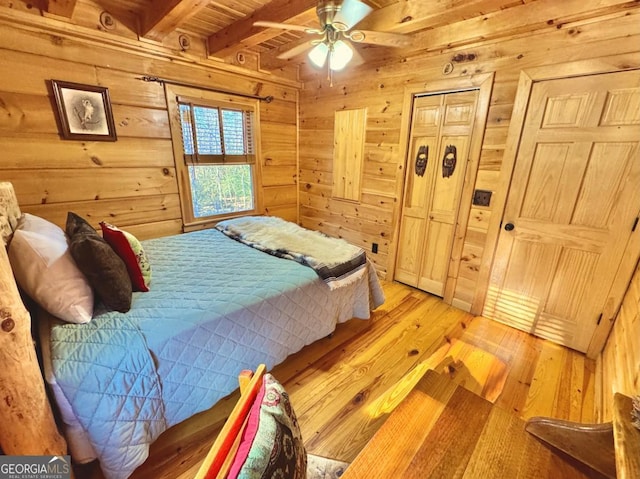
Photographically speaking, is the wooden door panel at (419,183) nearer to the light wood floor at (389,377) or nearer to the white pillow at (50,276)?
the light wood floor at (389,377)

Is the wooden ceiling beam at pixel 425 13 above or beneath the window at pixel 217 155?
above

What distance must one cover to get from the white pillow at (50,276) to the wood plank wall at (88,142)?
4.22ft

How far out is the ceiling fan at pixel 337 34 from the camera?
1.59 m

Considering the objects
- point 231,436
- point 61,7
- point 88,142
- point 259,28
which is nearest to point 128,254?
point 231,436

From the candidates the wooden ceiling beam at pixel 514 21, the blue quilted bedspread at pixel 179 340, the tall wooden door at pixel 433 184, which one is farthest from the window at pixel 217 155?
the wooden ceiling beam at pixel 514 21

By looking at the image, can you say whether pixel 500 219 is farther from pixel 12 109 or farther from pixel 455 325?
pixel 12 109

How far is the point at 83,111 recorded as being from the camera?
87.7 inches

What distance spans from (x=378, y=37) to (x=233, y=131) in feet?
6.20

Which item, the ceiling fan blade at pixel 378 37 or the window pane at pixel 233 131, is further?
the window pane at pixel 233 131

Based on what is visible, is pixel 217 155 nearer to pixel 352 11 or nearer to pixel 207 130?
pixel 207 130

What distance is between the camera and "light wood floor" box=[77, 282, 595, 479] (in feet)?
4.71

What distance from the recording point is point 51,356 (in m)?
1.06

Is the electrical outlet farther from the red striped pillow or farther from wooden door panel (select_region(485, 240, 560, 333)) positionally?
the red striped pillow

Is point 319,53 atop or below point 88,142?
atop
